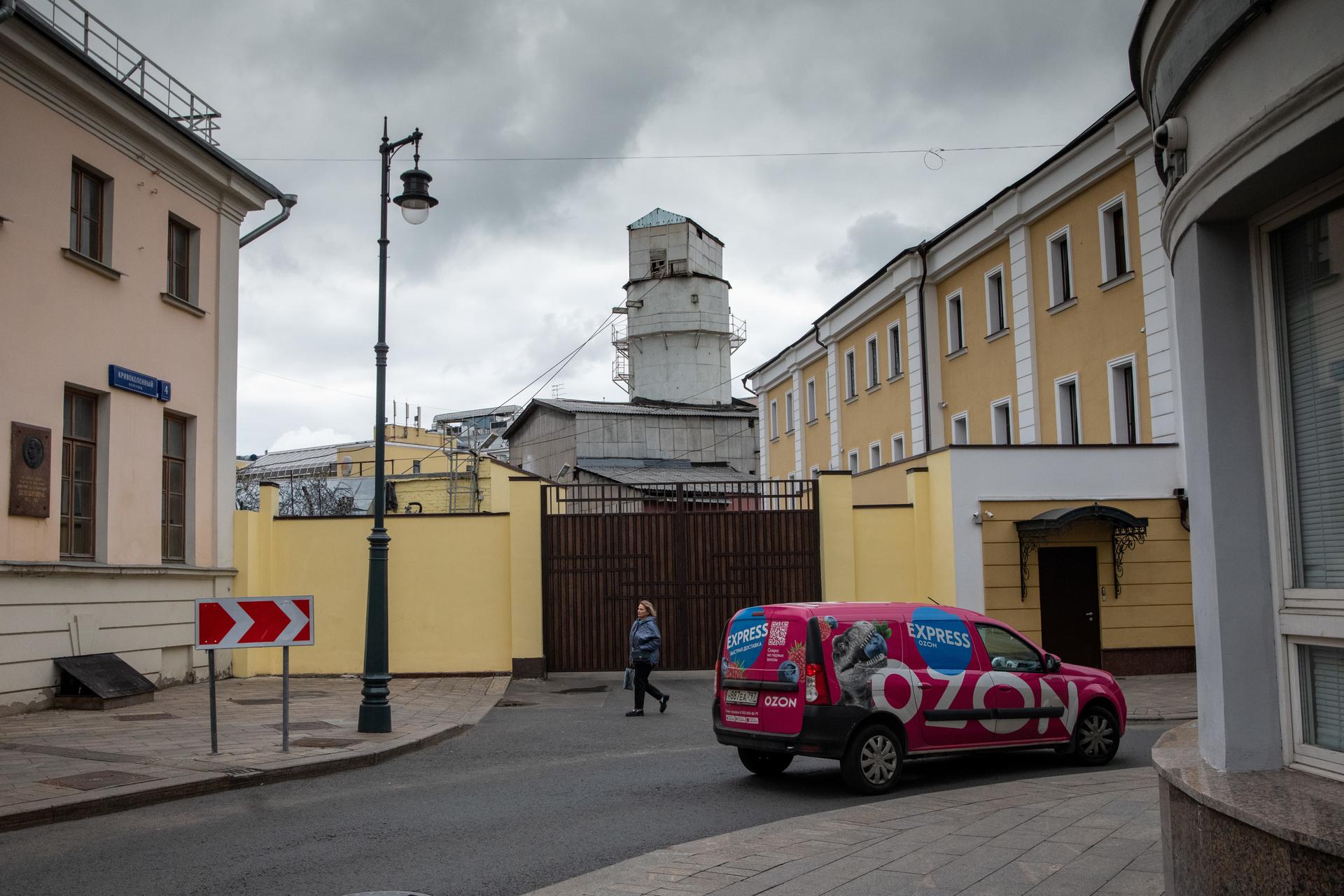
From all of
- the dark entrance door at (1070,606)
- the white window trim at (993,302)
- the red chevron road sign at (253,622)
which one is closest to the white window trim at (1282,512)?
the red chevron road sign at (253,622)

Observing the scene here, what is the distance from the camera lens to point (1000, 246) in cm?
2695

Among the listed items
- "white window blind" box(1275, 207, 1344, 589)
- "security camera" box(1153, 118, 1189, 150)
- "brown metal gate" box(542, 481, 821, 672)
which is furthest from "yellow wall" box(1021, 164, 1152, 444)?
"white window blind" box(1275, 207, 1344, 589)

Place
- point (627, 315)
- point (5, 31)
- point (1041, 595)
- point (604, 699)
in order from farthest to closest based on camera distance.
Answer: point (627, 315) → point (1041, 595) → point (604, 699) → point (5, 31)

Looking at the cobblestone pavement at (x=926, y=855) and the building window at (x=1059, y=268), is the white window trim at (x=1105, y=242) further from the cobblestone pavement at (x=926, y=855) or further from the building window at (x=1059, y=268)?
the cobblestone pavement at (x=926, y=855)

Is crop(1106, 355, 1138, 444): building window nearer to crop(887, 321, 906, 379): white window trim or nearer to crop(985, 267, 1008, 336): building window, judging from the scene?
crop(985, 267, 1008, 336): building window

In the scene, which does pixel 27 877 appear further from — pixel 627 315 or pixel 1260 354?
pixel 627 315

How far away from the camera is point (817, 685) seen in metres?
10.0

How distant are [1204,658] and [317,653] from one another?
1775cm

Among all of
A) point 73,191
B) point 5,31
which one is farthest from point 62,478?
point 5,31

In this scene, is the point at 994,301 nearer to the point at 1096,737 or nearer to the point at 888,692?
the point at 1096,737

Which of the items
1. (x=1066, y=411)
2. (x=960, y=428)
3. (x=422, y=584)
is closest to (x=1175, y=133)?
(x=422, y=584)

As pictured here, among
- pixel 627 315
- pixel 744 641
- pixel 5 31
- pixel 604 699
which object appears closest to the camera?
pixel 744 641

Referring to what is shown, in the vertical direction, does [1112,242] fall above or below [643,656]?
above

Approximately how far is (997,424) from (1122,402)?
184 inches
